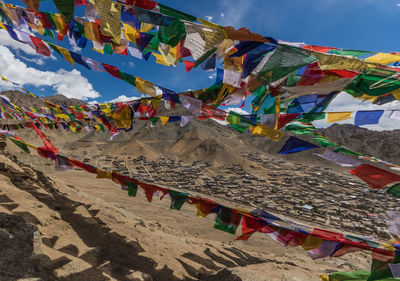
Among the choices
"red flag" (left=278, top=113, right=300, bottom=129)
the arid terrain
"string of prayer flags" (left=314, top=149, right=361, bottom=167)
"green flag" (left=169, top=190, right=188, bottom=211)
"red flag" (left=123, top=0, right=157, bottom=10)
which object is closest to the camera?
"red flag" (left=123, top=0, right=157, bottom=10)

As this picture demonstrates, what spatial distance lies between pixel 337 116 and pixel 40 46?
5.77 m

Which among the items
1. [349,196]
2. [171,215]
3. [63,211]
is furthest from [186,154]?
[63,211]

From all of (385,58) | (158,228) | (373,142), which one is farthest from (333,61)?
(373,142)

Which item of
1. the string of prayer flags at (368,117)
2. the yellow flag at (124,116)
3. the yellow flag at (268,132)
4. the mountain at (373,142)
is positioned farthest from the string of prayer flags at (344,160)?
the mountain at (373,142)

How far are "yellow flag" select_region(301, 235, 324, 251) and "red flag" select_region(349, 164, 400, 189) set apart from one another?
→ 3.51 ft

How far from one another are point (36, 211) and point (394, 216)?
20.7ft

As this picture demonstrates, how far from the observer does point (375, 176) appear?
8.02ft

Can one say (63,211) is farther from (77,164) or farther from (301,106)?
(301,106)

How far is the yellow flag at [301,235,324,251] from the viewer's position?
2.84m

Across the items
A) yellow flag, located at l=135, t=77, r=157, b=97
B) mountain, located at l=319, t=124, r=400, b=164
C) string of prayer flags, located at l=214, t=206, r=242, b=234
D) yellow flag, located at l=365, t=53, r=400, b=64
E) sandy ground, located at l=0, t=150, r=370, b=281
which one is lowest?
sandy ground, located at l=0, t=150, r=370, b=281

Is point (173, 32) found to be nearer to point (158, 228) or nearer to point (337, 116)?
point (337, 116)

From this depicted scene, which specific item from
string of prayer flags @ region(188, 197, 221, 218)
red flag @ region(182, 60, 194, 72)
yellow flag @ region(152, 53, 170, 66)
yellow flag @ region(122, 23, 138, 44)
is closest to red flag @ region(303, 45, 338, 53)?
red flag @ region(182, 60, 194, 72)

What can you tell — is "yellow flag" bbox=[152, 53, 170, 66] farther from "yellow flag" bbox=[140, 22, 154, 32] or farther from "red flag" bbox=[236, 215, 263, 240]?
"red flag" bbox=[236, 215, 263, 240]

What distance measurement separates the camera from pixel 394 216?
269 centimetres
